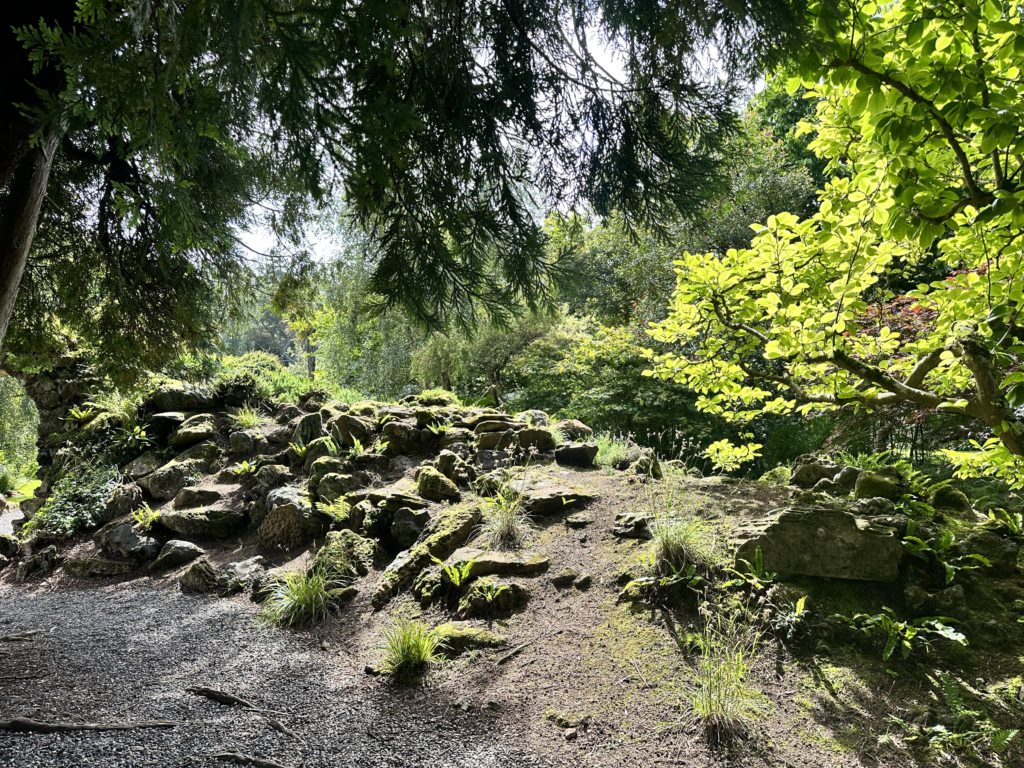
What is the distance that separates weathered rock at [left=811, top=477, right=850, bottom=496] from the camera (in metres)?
3.90

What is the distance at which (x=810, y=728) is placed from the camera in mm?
2205

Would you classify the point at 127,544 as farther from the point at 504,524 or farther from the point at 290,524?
the point at 504,524

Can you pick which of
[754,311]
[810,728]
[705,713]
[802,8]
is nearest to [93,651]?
[705,713]

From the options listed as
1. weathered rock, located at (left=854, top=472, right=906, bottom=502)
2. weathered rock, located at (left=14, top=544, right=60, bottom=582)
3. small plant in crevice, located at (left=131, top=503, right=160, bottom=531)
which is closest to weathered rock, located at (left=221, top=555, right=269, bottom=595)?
small plant in crevice, located at (left=131, top=503, right=160, bottom=531)

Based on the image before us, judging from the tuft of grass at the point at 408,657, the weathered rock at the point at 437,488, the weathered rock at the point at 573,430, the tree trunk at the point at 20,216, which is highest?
the tree trunk at the point at 20,216

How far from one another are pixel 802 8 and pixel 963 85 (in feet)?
1.80

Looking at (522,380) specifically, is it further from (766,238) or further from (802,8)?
(802,8)

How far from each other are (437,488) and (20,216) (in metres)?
3.34

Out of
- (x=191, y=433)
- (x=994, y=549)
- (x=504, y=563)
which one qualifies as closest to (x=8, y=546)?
(x=191, y=433)

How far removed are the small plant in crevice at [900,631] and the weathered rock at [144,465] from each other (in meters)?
7.17

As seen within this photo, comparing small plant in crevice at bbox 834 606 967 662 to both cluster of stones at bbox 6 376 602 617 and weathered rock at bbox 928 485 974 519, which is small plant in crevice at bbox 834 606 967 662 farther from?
cluster of stones at bbox 6 376 602 617

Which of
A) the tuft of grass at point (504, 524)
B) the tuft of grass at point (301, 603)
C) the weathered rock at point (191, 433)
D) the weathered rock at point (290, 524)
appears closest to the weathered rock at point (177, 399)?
the weathered rock at point (191, 433)

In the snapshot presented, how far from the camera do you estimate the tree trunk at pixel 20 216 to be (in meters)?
2.32

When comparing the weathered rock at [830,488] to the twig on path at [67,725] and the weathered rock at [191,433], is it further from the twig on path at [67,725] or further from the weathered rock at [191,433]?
the weathered rock at [191,433]
